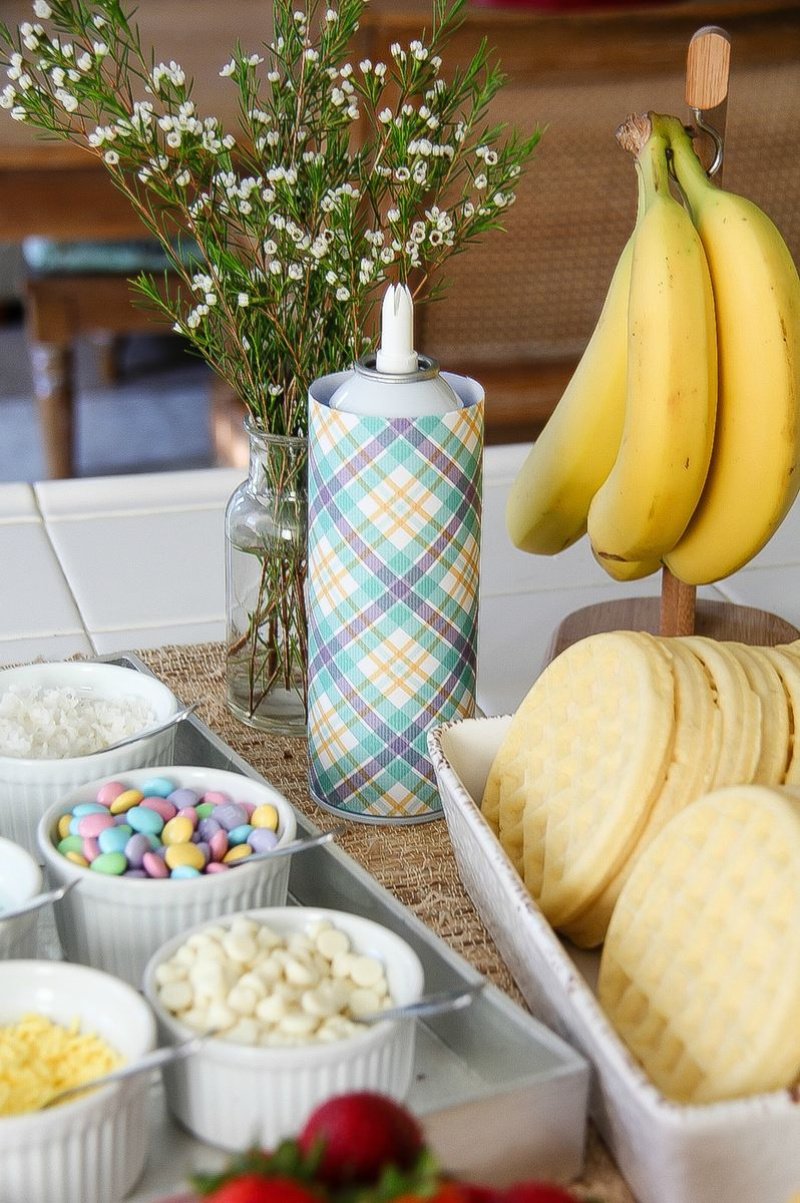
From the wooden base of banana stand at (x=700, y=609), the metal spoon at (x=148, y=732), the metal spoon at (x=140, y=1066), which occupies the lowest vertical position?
the metal spoon at (x=140, y=1066)

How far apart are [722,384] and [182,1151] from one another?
541 millimetres

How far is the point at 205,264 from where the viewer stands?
869mm

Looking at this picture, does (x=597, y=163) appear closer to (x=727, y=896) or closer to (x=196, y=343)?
→ (x=196, y=343)

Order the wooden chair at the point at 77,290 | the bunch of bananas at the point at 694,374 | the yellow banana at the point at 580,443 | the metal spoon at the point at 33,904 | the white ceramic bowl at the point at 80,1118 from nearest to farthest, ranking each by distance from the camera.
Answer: the white ceramic bowl at the point at 80,1118 → the metal spoon at the point at 33,904 → the bunch of bananas at the point at 694,374 → the yellow banana at the point at 580,443 → the wooden chair at the point at 77,290

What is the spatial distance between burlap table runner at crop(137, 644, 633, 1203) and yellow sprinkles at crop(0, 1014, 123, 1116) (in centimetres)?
20

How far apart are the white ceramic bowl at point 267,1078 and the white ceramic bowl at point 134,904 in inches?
2.7

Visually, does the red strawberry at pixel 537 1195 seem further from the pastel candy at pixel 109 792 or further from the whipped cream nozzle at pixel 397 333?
the whipped cream nozzle at pixel 397 333

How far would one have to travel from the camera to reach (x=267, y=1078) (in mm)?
547

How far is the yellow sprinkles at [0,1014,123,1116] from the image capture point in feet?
→ 1.77

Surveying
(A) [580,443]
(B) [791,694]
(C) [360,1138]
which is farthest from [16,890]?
(A) [580,443]

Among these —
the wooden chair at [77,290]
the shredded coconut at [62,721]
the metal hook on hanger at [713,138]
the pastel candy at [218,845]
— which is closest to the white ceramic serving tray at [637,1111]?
the pastel candy at [218,845]

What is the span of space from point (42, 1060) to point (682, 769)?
31 cm

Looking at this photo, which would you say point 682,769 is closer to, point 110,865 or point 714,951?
point 714,951

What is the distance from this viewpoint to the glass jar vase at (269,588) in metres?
0.92
